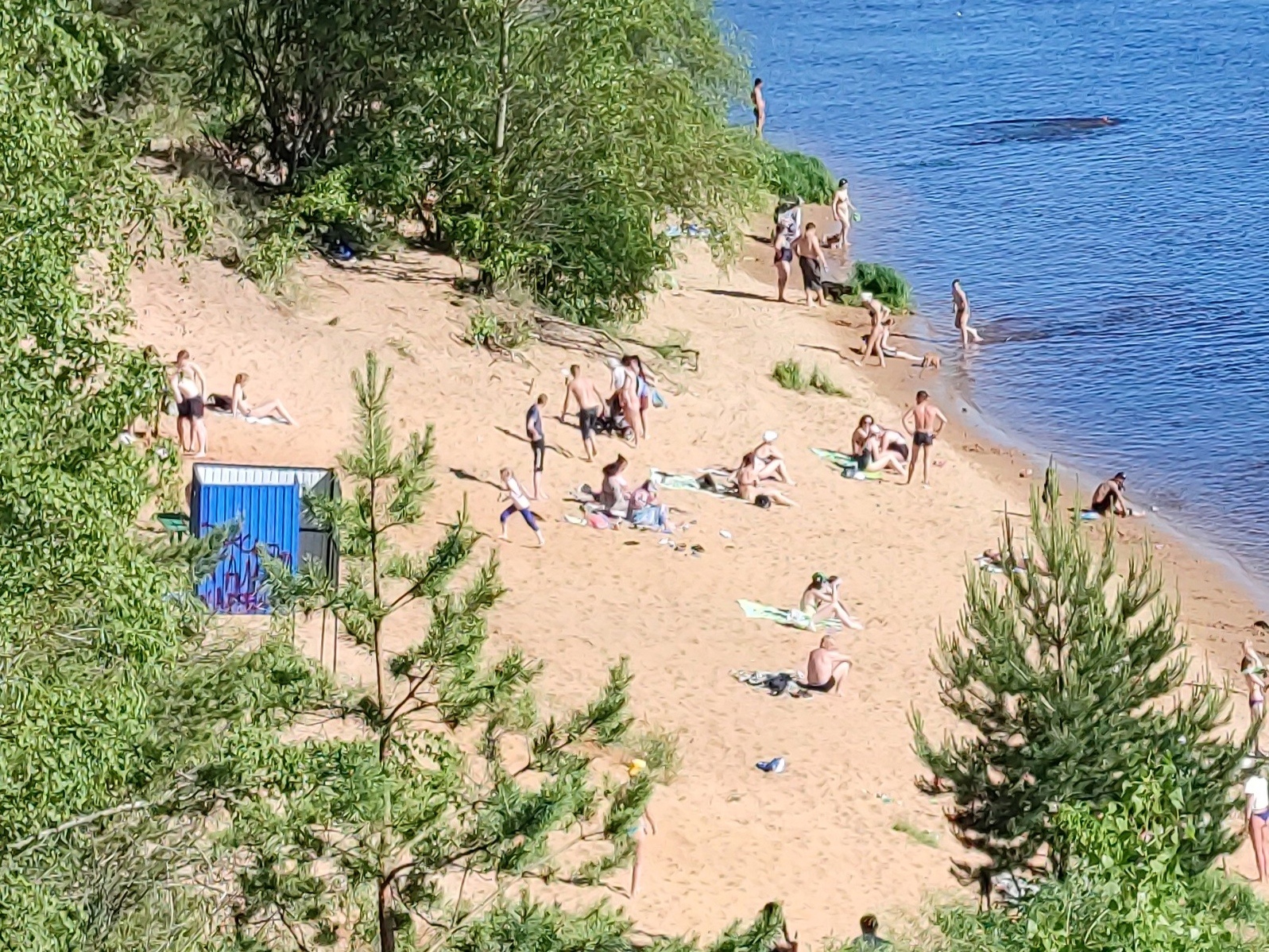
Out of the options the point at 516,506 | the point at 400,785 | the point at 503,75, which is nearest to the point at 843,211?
the point at 503,75

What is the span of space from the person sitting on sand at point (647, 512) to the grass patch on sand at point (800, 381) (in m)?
5.64

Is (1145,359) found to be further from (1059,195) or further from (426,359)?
(426,359)

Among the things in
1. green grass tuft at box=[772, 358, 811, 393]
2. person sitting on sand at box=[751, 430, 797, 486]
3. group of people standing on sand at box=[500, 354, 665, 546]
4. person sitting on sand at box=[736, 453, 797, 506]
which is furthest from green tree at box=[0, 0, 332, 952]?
green grass tuft at box=[772, 358, 811, 393]

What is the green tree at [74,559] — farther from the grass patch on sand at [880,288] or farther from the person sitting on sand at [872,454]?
the grass patch on sand at [880,288]

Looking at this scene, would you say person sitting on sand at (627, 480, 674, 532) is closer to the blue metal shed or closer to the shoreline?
the shoreline

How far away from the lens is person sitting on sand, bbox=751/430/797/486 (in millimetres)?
23000

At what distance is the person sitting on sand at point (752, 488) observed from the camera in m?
22.8

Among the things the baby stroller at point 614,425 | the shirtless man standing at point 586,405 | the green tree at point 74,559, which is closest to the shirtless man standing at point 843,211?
the baby stroller at point 614,425

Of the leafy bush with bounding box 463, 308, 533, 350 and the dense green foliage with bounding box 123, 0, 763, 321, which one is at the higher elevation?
the dense green foliage with bounding box 123, 0, 763, 321

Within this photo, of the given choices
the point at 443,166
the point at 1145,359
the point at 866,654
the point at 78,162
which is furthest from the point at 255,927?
the point at 1145,359

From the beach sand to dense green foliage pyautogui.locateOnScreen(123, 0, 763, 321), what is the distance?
1.08m

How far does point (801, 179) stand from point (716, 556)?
57.9ft

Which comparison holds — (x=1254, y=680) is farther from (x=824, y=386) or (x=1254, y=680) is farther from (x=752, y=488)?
(x=824, y=386)

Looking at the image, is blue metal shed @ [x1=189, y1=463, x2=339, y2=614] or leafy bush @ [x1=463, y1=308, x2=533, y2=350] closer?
blue metal shed @ [x1=189, y1=463, x2=339, y2=614]
